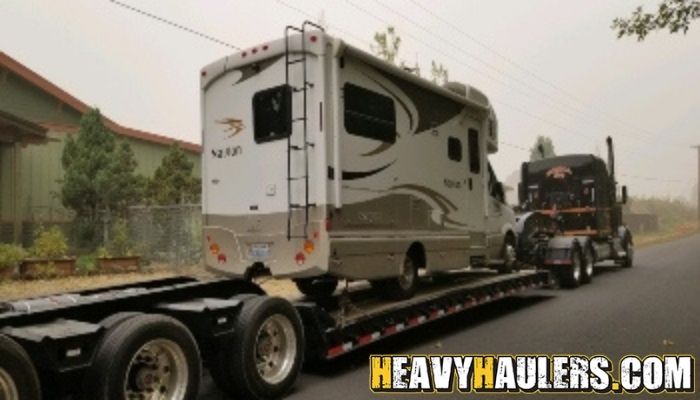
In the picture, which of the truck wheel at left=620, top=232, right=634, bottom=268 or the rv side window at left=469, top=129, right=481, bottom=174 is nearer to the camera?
the rv side window at left=469, top=129, right=481, bottom=174

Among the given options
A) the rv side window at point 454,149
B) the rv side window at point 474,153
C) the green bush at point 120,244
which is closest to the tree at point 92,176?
the green bush at point 120,244

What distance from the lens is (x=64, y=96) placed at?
24250mm

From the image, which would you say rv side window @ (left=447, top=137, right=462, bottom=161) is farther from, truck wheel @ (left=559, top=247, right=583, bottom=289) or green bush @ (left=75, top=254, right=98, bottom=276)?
green bush @ (left=75, top=254, right=98, bottom=276)

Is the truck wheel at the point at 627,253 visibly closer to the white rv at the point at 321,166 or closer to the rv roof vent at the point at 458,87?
the rv roof vent at the point at 458,87

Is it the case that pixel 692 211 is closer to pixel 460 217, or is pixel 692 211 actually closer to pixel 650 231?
pixel 650 231

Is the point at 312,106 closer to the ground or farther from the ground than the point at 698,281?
farther from the ground

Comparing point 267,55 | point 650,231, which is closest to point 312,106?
point 267,55

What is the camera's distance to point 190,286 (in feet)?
18.8

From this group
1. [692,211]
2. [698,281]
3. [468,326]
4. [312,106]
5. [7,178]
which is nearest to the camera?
[312,106]

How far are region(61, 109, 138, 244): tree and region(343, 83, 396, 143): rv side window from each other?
14554 mm

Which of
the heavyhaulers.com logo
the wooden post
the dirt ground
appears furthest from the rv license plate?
the wooden post

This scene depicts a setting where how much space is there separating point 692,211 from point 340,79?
101 m

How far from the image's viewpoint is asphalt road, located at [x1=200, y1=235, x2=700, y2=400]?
651 cm

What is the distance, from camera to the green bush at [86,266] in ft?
53.1
